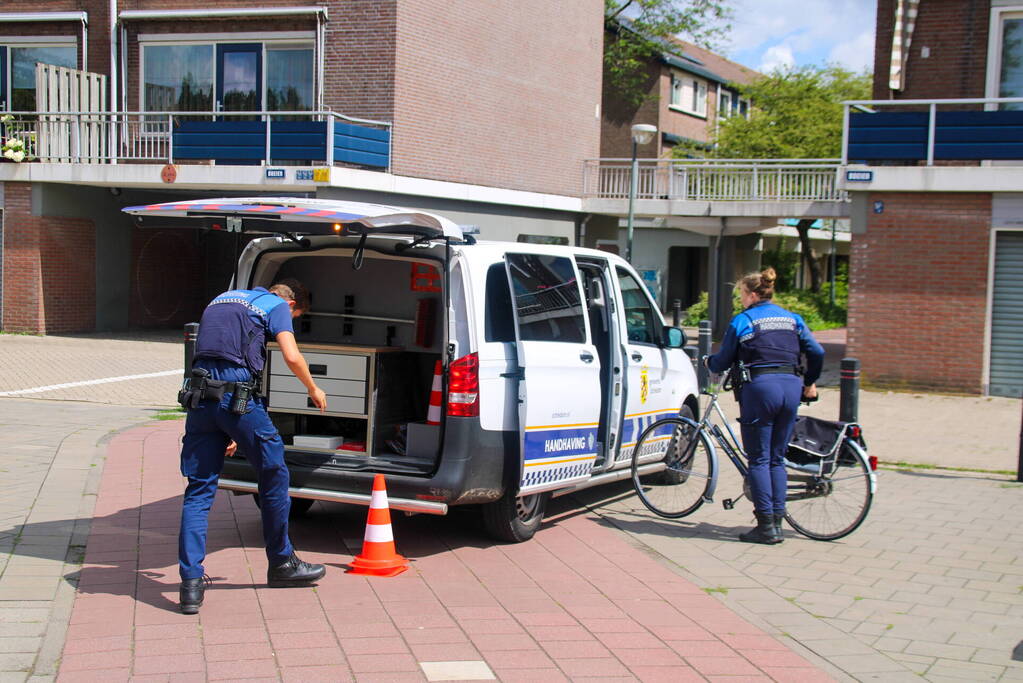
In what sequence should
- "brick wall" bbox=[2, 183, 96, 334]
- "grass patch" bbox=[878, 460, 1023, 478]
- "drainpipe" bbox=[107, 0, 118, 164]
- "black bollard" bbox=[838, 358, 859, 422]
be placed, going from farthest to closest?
1. "drainpipe" bbox=[107, 0, 118, 164]
2. "brick wall" bbox=[2, 183, 96, 334]
3. "black bollard" bbox=[838, 358, 859, 422]
4. "grass patch" bbox=[878, 460, 1023, 478]

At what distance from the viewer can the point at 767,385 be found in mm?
7141

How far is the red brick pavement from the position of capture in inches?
188

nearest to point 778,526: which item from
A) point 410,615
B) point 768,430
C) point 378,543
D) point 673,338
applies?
point 768,430

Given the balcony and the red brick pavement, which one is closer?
the red brick pavement

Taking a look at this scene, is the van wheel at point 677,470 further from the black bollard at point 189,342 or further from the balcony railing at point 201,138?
the balcony railing at point 201,138

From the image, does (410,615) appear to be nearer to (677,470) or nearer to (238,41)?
(677,470)

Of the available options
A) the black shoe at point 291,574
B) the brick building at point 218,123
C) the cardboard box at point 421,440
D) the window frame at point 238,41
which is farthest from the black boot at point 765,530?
the window frame at point 238,41

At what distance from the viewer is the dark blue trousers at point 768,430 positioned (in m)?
7.15

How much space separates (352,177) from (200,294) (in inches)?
312

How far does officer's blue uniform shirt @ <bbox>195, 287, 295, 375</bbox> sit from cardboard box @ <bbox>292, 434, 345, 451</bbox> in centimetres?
119

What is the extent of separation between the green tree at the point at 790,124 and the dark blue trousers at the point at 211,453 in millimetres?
29740

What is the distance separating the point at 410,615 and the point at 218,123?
16034 millimetres

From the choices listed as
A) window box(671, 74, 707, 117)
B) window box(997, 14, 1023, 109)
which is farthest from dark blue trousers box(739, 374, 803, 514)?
window box(671, 74, 707, 117)

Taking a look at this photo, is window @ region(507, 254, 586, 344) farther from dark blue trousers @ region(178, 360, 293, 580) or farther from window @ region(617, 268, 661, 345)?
dark blue trousers @ region(178, 360, 293, 580)
